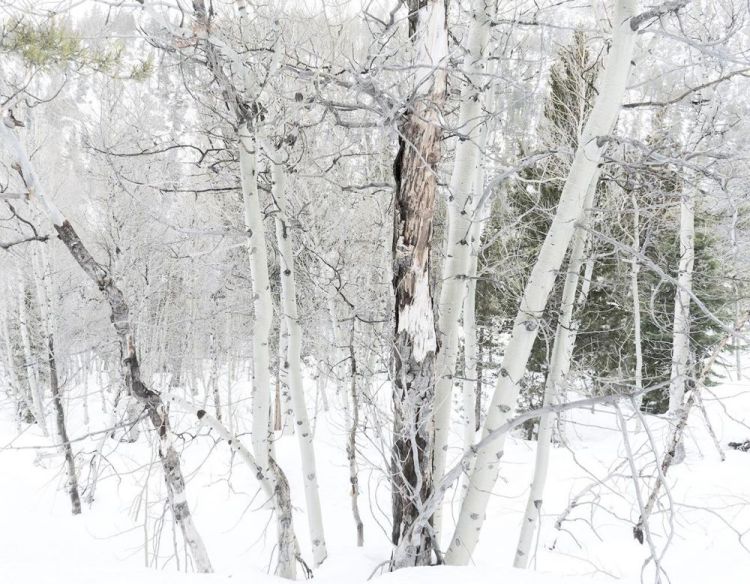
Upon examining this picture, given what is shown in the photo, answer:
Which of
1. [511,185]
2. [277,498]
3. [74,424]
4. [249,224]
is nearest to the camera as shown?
[277,498]

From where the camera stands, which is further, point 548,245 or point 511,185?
point 511,185

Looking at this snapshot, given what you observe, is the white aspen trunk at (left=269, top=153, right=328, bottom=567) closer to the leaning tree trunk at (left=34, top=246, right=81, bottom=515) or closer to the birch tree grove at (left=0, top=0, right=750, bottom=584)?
the birch tree grove at (left=0, top=0, right=750, bottom=584)

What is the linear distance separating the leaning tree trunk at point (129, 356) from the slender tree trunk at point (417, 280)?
4.38 feet

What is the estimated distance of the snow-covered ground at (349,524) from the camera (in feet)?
8.95

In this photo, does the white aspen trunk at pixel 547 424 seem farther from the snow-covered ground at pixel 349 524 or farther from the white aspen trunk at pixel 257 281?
the white aspen trunk at pixel 257 281

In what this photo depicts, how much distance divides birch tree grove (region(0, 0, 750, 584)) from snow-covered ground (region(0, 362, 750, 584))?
53 millimetres

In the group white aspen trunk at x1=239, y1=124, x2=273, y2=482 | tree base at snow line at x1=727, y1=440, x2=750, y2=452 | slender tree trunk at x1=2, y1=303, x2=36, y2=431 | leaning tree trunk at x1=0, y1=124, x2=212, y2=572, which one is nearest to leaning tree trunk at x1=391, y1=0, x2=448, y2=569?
leaning tree trunk at x1=0, y1=124, x2=212, y2=572

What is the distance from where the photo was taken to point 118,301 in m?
2.90

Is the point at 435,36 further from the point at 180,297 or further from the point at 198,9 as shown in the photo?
the point at 180,297

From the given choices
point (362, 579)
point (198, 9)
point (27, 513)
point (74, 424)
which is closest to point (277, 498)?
point (362, 579)

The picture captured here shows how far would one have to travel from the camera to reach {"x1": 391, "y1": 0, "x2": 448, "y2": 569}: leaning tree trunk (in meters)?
2.71

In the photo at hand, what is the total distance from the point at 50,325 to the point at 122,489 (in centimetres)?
356

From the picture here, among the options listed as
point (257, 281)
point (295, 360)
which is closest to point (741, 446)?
point (295, 360)

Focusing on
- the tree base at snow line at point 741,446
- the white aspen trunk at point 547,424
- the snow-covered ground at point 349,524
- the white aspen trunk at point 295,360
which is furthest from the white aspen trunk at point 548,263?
the tree base at snow line at point 741,446
